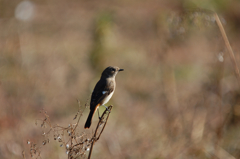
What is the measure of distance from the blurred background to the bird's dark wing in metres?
1.17

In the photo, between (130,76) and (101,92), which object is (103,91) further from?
(130,76)

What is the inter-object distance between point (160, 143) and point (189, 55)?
697 cm

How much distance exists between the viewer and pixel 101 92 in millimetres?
4410

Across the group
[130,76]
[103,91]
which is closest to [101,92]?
[103,91]

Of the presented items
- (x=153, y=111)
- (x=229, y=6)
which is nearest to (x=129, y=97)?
(x=153, y=111)

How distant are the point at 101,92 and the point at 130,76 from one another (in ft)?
18.6

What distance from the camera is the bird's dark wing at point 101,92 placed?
13.8ft

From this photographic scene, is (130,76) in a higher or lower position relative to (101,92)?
higher

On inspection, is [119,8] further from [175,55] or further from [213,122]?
[213,122]

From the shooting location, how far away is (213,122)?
6.07m

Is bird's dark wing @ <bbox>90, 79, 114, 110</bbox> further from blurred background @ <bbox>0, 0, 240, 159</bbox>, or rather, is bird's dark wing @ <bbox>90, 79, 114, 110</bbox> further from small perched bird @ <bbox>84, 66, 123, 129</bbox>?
blurred background @ <bbox>0, 0, 240, 159</bbox>

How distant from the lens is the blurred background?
16.0ft

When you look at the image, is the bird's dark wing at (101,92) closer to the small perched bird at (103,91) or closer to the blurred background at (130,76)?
the small perched bird at (103,91)

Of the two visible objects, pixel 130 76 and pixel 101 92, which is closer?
pixel 101 92
